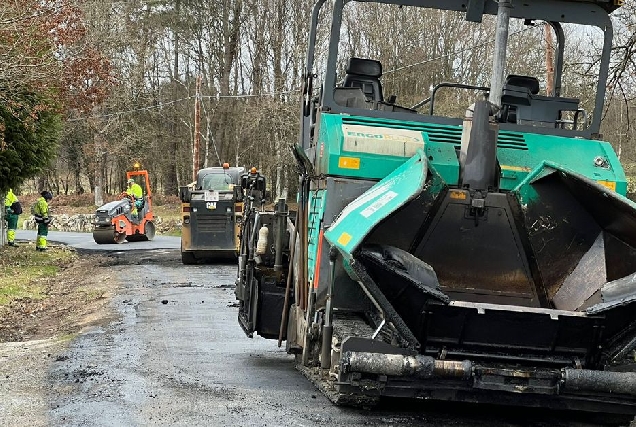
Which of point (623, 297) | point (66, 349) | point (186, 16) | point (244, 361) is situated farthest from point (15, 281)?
point (186, 16)

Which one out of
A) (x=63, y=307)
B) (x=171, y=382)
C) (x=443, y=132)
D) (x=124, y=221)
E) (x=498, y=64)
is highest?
(x=498, y=64)

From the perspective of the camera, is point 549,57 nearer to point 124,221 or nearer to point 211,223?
point 211,223

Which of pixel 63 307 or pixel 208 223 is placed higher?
pixel 208 223

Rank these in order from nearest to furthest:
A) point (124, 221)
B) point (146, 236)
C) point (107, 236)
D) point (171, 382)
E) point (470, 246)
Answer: point (470, 246) → point (171, 382) → point (107, 236) → point (124, 221) → point (146, 236)

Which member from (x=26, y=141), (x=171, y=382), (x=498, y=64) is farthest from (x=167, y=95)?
(x=498, y=64)

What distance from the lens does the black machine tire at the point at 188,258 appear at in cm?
2053

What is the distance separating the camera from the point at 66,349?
9.38 metres

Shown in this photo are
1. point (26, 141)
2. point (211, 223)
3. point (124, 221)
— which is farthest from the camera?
point (124, 221)

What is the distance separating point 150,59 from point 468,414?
125ft

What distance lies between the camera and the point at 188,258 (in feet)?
67.7

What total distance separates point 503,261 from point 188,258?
48.3ft

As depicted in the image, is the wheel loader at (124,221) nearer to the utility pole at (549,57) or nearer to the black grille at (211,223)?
A: the black grille at (211,223)

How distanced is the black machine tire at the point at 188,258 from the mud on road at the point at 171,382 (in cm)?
747

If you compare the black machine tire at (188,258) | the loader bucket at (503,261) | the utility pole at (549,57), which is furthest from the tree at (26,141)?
the loader bucket at (503,261)
